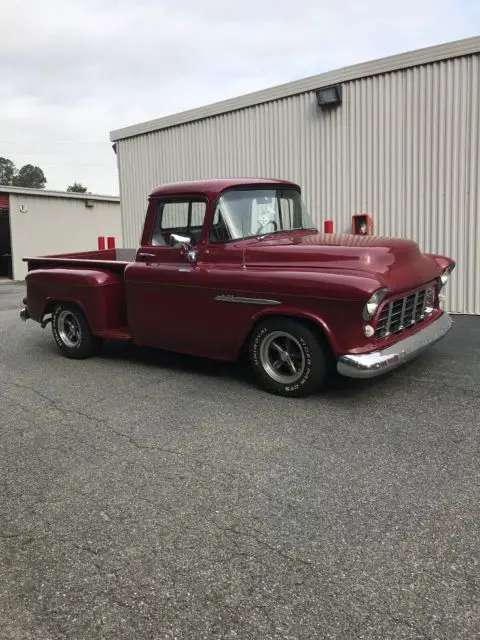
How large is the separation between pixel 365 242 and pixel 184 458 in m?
2.64

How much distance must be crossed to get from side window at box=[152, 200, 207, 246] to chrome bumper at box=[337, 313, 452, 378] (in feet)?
6.87

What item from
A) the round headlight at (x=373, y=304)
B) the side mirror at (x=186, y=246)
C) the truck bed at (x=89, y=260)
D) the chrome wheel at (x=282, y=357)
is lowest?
the chrome wheel at (x=282, y=357)

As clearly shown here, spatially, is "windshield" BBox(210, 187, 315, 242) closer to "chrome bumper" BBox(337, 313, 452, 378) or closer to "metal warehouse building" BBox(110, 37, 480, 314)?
"chrome bumper" BBox(337, 313, 452, 378)

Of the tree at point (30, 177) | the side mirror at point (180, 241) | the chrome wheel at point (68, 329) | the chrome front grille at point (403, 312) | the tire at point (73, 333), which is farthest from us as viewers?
the tree at point (30, 177)

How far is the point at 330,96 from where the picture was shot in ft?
31.6

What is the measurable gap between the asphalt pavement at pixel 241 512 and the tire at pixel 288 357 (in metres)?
0.15

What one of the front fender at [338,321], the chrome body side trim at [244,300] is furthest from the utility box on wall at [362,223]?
the front fender at [338,321]

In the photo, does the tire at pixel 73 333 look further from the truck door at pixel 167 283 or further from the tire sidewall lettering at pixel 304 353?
the tire sidewall lettering at pixel 304 353

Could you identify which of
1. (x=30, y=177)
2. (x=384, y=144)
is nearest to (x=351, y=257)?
(x=384, y=144)

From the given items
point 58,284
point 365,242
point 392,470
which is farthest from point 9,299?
point 392,470

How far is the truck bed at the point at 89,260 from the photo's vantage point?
6.74m

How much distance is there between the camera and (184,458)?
3.96m

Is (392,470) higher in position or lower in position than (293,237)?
lower

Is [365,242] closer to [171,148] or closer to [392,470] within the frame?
[392,470]
